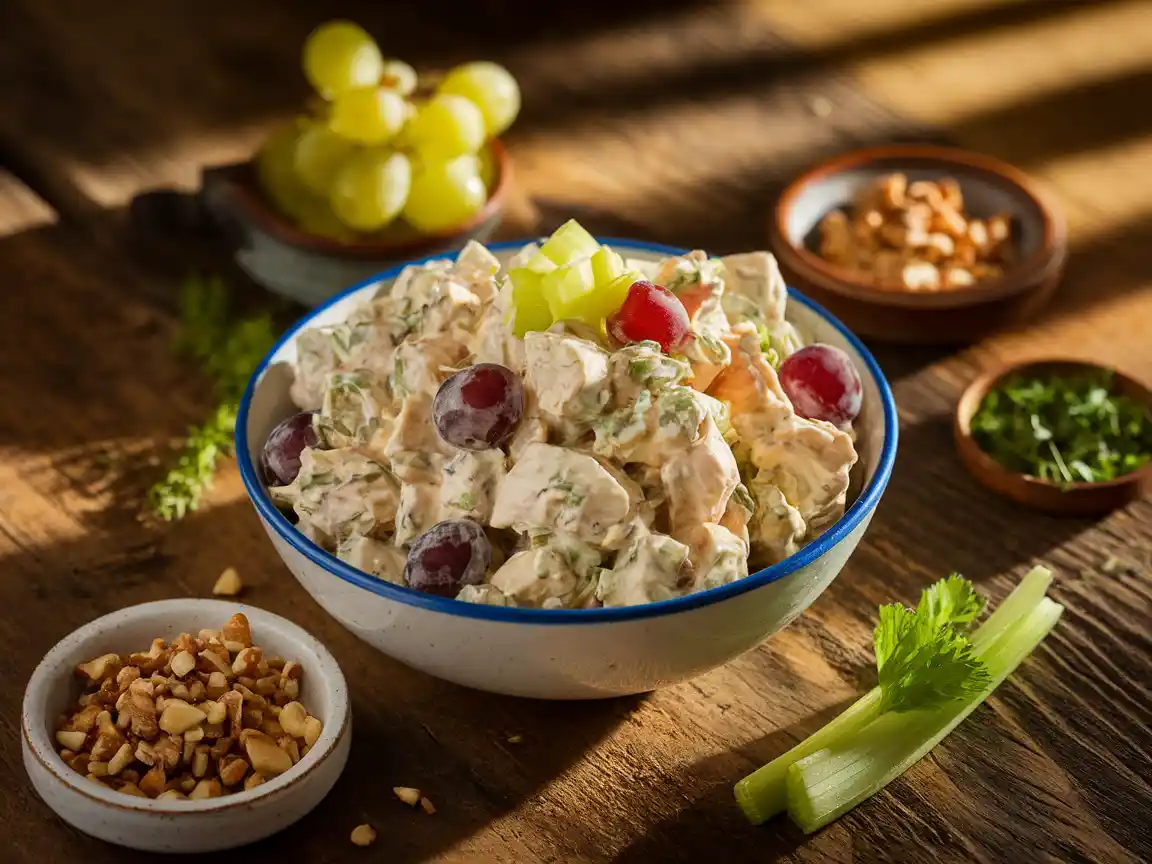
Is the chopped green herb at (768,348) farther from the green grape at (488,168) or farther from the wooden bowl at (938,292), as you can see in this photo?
the green grape at (488,168)

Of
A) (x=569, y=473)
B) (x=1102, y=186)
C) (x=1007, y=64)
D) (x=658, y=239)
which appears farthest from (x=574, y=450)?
(x=1007, y=64)

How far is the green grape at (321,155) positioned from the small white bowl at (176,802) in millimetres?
1003

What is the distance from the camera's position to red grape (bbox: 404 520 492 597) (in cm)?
173

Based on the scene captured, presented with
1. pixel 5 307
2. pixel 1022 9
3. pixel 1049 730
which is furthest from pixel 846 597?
pixel 1022 9

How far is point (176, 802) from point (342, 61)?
1.53 m

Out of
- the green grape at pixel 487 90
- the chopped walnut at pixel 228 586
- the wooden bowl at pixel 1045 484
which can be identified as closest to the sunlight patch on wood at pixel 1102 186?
the wooden bowl at pixel 1045 484

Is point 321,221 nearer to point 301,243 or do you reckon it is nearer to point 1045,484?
point 301,243

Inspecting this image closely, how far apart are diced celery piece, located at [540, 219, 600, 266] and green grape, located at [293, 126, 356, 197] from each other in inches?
34.7

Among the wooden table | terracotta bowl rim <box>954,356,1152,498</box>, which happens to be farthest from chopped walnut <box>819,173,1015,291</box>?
terracotta bowl rim <box>954,356,1152,498</box>

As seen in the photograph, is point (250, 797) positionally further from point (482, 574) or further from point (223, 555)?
point (223, 555)

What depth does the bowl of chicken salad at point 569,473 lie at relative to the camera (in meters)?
1.70

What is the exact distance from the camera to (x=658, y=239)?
9.50 ft

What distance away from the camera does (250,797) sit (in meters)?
1.68

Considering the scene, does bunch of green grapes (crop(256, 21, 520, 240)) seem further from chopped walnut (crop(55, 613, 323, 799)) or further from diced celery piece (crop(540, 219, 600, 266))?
chopped walnut (crop(55, 613, 323, 799))
